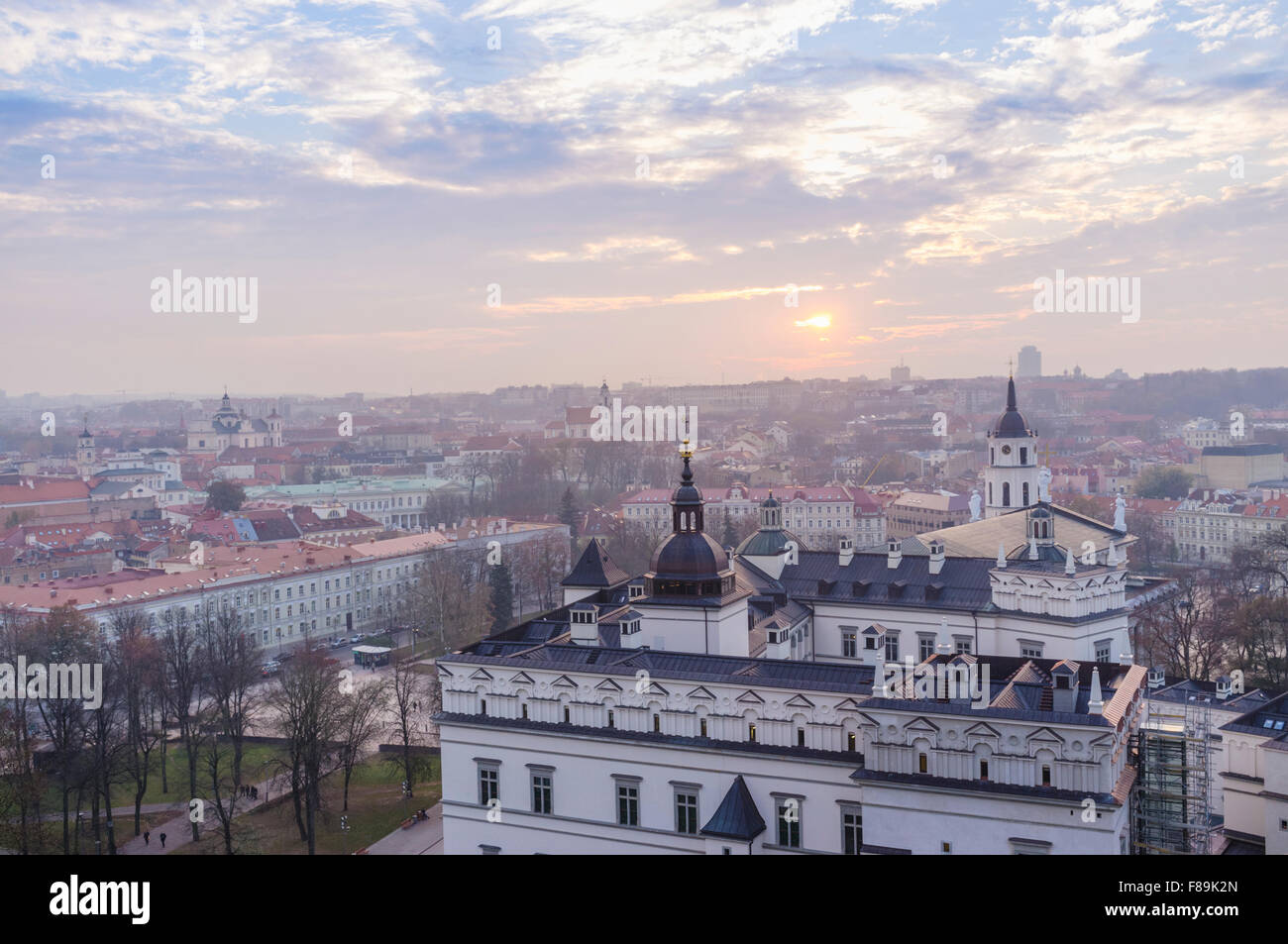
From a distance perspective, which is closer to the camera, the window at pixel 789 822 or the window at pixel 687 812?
the window at pixel 789 822

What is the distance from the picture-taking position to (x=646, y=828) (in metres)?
24.5

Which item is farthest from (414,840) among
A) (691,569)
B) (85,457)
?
(85,457)

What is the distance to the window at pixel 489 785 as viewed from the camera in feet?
86.6

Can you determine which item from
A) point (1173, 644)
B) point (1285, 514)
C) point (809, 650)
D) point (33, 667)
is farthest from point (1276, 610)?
point (33, 667)

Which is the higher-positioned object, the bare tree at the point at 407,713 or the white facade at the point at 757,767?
the white facade at the point at 757,767

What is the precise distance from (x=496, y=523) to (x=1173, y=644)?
49.9 meters

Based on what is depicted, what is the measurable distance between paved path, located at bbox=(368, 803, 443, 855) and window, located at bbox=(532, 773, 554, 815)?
18.7 ft

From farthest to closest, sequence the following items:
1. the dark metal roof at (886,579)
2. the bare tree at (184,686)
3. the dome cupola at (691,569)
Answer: the bare tree at (184,686)
the dark metal roof at (886,579)
the dome cupola at (691,569)

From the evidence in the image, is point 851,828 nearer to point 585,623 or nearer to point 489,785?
point 489,785

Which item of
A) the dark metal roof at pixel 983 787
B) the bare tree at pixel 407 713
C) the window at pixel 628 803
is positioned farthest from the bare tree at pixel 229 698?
the dark metal roof at pixel 983 787

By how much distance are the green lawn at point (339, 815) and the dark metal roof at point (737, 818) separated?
1305 centimetres

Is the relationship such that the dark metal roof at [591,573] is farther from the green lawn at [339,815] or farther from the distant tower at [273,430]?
the distant tower at [273,430]

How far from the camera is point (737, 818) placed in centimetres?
2316
